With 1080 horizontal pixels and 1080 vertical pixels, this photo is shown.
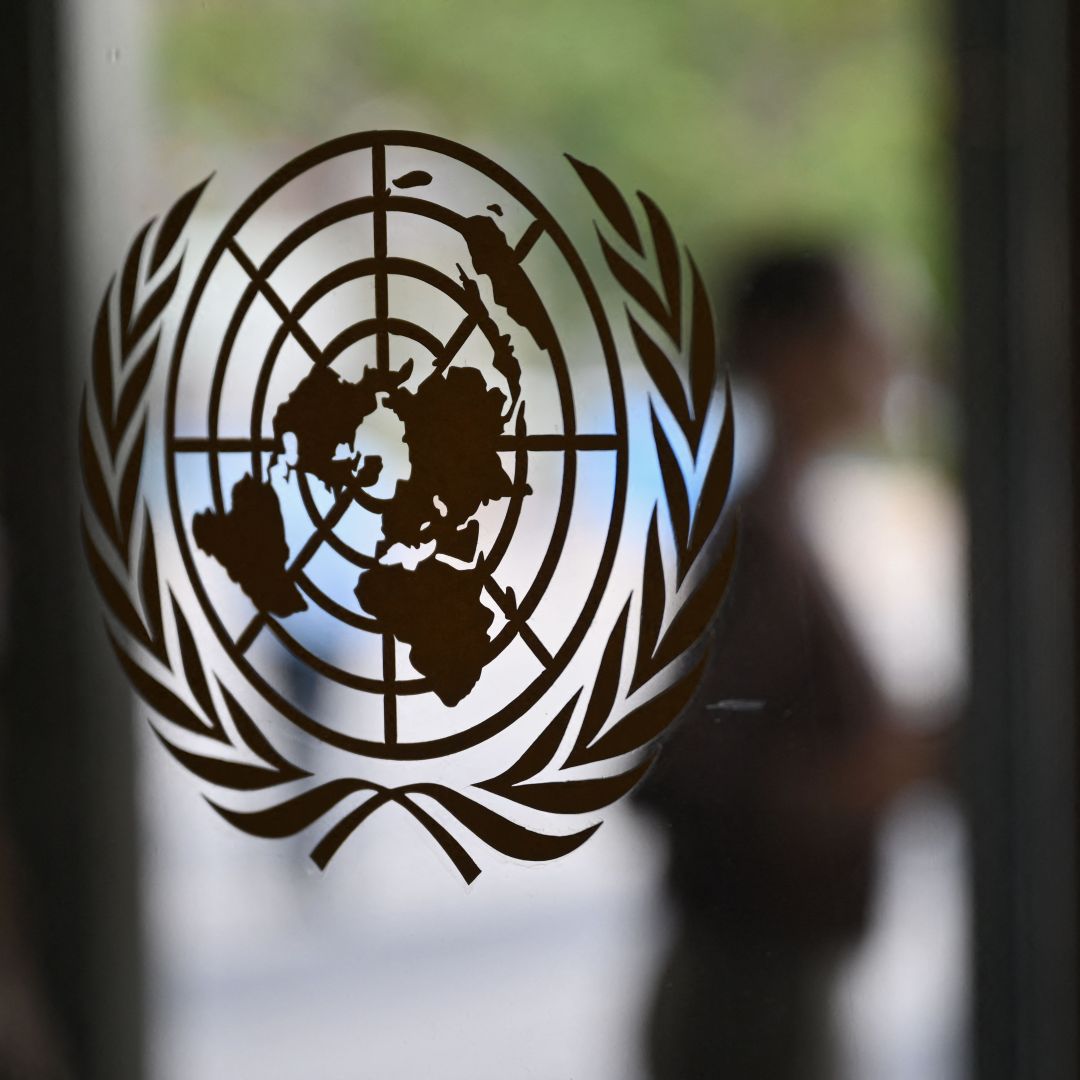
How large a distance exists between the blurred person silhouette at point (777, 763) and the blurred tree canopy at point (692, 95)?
3cm

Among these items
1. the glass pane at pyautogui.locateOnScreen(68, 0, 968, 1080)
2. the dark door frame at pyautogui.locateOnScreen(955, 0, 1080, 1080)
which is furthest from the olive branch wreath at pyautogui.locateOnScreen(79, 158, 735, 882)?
the dark door frame at pyautogui.locateOnScreen(955, 0, 1080, 1080)

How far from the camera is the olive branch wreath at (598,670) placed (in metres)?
0.56

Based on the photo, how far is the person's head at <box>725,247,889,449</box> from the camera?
1.85 ft

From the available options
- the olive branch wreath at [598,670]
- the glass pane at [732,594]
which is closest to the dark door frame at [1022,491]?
the glass pane at [732,594]

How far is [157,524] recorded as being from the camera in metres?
0.61

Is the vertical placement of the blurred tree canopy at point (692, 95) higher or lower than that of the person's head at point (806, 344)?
higher

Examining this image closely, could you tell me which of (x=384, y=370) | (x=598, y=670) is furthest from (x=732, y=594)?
(x=384, y=370)

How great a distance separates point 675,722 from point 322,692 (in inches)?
6.0

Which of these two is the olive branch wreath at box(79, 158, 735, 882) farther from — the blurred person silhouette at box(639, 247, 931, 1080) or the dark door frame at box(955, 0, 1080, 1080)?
the dark door frame at box(955, 0, 1080, 1080)

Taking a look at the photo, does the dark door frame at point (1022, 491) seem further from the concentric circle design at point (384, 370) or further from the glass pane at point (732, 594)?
the concentric circle design at point (384, 370)

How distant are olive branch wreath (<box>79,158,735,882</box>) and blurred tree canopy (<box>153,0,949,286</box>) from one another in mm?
27

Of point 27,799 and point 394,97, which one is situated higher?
point 394,97

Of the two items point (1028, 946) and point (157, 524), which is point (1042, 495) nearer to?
point (1028, 946)

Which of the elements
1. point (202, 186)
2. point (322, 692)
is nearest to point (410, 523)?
point (322, 692)
